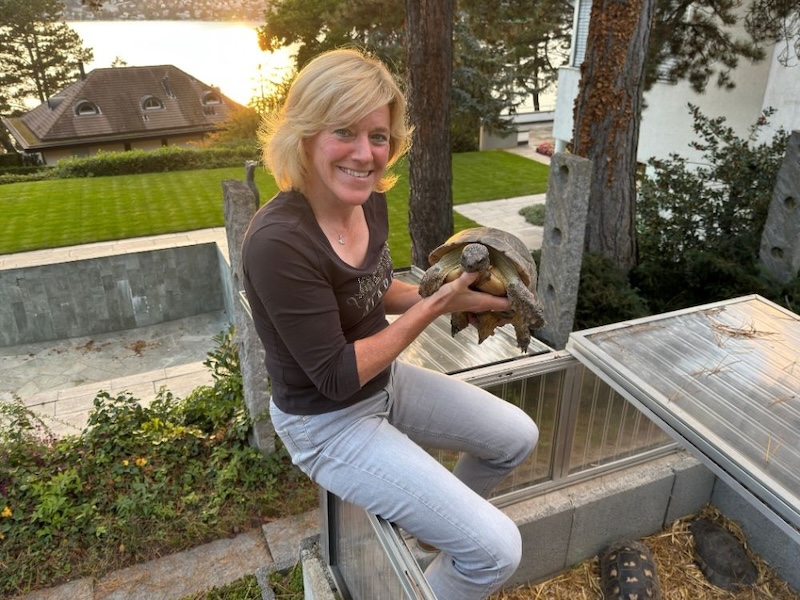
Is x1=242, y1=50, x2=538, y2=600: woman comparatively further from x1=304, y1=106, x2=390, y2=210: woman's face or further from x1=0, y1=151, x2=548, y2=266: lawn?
x1=0, y1=151, x2=548, y2=266: lawn

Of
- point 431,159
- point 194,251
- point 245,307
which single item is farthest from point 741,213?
point 194,251

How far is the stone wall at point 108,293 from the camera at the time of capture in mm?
9961

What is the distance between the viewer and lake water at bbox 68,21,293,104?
23.0 m

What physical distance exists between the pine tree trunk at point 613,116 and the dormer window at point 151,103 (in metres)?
28.7

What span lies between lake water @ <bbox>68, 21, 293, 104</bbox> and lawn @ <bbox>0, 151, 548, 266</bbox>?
505cm

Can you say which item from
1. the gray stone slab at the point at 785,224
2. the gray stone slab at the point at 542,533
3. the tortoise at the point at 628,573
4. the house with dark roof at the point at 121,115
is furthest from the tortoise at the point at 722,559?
the house with dark roof at the point at 121,115

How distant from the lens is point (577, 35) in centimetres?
1411

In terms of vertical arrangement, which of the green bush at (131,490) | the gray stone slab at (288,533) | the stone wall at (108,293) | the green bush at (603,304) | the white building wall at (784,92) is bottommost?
the stone wall at (108,293)

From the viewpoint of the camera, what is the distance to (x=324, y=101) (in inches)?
62.8

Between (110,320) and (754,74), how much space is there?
11.9 m

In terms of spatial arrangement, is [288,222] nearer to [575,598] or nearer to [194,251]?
[575,598]

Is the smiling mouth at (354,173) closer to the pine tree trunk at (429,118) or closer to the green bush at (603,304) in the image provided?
the green bush at (603,304)

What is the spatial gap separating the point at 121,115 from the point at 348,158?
30.8m

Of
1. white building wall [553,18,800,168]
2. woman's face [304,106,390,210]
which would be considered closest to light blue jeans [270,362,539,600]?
woman's face [304,106,390,210]
